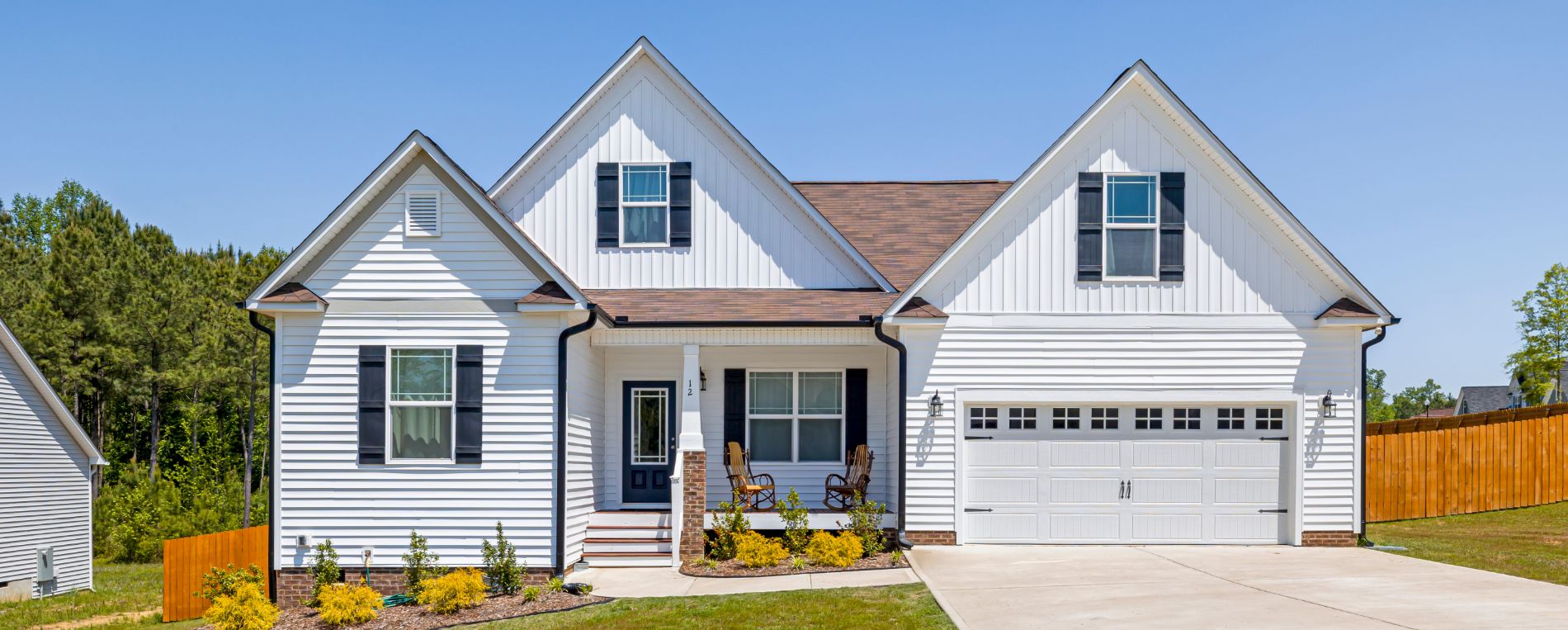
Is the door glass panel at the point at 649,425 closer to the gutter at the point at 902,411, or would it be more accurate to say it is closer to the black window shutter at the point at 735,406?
the black window shutter at the point at 735,406

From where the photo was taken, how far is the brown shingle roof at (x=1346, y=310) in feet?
48.2

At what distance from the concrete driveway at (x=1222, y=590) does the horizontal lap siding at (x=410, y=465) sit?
4.86m

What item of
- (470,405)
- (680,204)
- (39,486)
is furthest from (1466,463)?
(39,486)

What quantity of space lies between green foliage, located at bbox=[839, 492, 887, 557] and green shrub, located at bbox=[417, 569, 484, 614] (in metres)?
4.60

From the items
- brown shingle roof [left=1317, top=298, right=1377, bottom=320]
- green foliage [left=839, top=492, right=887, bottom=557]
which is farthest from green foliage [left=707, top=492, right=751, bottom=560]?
brown shingle roof [left=1317, top=298, right=1377, bottom=320]

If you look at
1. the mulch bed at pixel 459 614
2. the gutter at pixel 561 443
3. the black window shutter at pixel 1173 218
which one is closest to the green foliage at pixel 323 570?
the mulch bed at pixel 459 614

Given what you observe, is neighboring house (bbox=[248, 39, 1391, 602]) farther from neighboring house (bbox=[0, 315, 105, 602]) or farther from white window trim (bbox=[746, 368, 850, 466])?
neighboring house (bbox=[0, 315, 105, 602])

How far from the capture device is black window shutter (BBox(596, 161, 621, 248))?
16250 millimetres

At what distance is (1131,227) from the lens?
15102mm

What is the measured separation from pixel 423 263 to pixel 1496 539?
15715mm

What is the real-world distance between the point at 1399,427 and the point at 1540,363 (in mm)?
30428

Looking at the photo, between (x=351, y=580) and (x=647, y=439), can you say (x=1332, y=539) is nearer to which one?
(x=647, y=439)

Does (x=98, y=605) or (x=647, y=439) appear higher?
(x=647, y=439)

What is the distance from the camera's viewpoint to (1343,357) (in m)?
15.0
